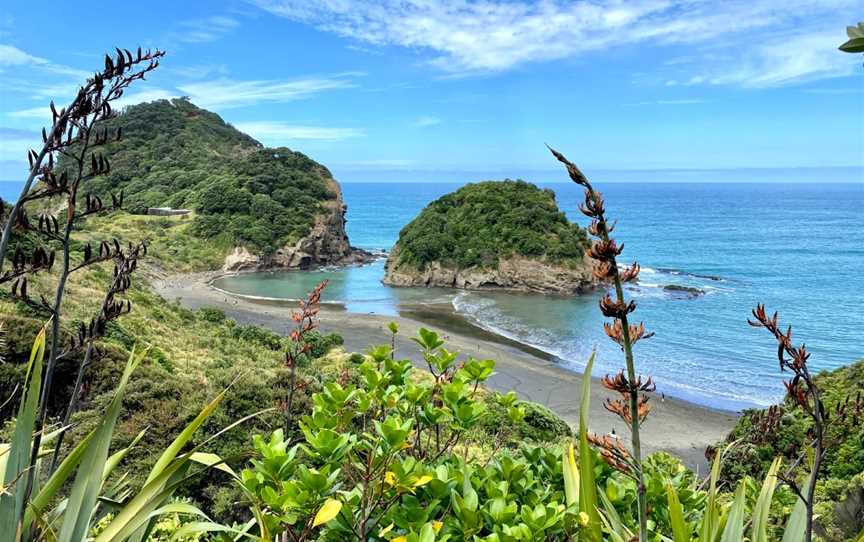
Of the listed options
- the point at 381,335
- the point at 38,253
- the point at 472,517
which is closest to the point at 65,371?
the point at 38,253

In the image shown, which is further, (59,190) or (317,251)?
(317,251)

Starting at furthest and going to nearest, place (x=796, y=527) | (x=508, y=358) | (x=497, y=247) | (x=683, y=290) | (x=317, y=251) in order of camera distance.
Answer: (x=317, y=251) < (x=497, y=247) < (x=683, y=290) < (x=508, y=358) < (x=796, y=527)

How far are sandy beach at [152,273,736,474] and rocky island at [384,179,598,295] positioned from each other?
310 inches

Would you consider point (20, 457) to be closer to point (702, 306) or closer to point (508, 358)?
point (508, 358)

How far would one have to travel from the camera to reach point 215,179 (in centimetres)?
6550

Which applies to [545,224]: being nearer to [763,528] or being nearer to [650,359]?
[650,359]

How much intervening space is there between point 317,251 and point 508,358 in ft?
113

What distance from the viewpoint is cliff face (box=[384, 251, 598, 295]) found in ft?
143

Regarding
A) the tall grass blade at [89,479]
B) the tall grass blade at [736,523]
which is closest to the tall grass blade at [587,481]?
the tall grass blade at [736,523]

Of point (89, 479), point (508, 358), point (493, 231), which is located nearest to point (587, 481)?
point (89, 479)

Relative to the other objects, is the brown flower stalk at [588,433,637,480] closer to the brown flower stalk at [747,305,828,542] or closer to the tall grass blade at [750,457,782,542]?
the brown flower stalk at [747,305,828,542]

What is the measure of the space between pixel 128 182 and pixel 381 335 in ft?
190

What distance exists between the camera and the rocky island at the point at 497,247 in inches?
1750

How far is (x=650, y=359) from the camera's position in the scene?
28297mm
